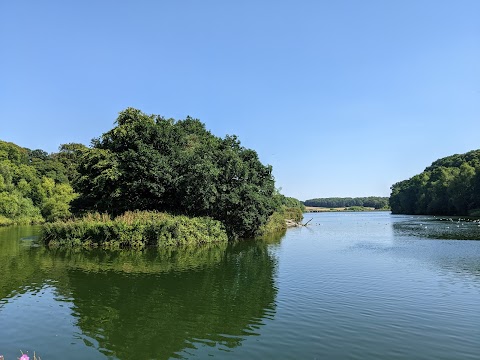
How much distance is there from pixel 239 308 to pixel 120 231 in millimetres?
22014

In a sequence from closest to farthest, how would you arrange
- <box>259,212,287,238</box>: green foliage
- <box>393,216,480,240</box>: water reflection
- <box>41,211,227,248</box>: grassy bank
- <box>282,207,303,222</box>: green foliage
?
1. <box>41,211,227,248</box>: grassy bank
2. <box>393,216,480,240</box>: water reflection
3. <box>259,212,287,238</box>: green foliage
4. <box>282,207,303,222</box>: green foliage

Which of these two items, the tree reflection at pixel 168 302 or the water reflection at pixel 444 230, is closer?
the tree reflection at pixel 168 302

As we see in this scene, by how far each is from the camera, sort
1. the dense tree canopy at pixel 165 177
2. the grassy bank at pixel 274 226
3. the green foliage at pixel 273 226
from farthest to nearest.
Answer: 1. the grassy bank at pixel 274 226
2. the green foliage at pixel 273 226
3. the dense tree canopy at pixel 165 177

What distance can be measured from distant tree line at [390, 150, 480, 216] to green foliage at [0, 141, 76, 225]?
92936 millimetres

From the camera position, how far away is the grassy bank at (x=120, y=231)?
112ft

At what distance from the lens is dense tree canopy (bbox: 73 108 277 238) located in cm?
3900

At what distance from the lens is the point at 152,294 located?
1708 cm

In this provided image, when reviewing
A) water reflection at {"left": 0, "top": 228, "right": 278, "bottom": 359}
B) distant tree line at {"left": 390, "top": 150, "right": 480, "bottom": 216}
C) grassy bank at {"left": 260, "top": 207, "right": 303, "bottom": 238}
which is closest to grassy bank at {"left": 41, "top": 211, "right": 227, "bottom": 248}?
water reflection at {"left": 0, "top": 228, "right": 278, "bottom": 359}

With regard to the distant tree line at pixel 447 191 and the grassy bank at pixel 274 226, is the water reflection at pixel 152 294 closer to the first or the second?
the grassy bank at pixel 274 226

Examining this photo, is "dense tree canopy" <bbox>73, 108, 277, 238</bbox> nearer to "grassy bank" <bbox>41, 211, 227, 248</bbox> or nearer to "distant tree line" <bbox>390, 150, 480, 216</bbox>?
"grassy bank" <bbox>41, 211, 227, 248</bbox>

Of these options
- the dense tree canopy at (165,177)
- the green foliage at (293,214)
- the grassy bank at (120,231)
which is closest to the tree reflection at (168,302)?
the grassy bank at (120,231)

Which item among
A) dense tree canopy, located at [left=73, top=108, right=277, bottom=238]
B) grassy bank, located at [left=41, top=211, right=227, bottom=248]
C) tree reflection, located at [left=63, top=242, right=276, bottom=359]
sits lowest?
tree reflection, located at [left=63, top=242, right=276, bottom=359]

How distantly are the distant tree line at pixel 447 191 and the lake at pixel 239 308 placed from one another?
262ft

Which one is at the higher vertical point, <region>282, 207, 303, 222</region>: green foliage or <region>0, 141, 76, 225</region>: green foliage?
<region>0, 141, 76, 225</region>: green foliage
